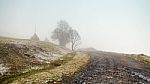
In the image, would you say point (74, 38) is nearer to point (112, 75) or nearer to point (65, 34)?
point (65, 34)

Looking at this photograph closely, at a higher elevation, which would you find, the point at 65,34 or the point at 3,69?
the point at 65,34

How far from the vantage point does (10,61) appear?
131 feet

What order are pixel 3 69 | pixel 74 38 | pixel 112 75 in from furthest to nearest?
pixel 74 38 < pixel 3 69 < pixel 112 75

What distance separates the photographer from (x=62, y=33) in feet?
449

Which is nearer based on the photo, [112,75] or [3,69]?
[112,75]

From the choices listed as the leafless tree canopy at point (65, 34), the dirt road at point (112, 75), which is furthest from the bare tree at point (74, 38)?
the dirt road at point (112, 75)

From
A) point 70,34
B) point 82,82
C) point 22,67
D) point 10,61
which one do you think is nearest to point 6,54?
point 10,61

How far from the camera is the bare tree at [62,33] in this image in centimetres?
13625

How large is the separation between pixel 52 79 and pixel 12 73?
323 inches

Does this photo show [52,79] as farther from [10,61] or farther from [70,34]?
[70,34]

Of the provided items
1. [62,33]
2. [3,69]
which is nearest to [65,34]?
[62,33]

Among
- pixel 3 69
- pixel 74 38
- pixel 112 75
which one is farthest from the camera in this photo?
pixel 74 38

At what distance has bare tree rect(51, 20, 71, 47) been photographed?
447 feet

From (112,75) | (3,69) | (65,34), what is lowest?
(112,75)
